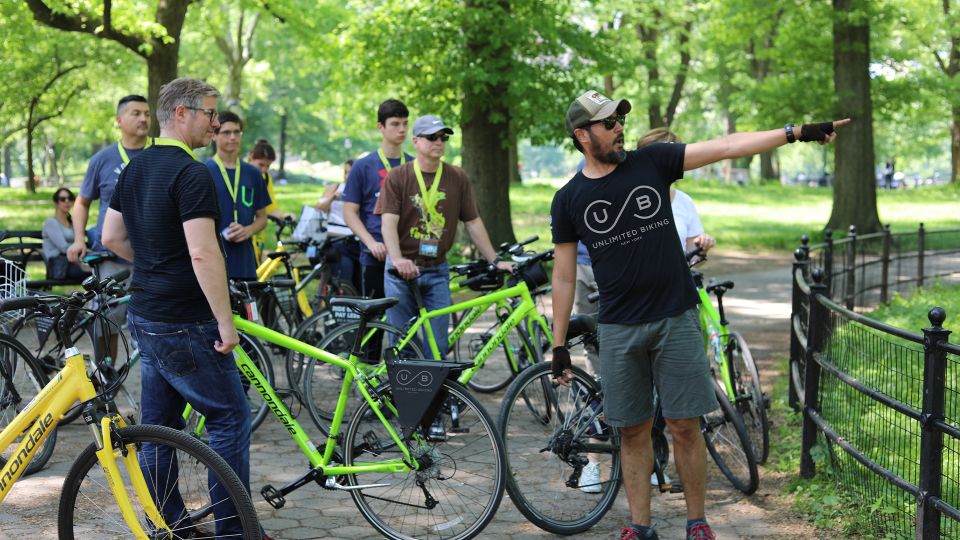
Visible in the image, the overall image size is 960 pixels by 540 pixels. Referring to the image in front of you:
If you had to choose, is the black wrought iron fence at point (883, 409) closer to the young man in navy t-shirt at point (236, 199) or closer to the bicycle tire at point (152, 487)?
the bicycle tire at point (152, 487)

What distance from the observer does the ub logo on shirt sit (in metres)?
4.80

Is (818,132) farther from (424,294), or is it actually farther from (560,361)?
(424,294)

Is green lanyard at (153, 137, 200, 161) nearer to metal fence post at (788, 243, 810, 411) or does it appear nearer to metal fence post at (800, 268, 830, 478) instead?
metal fence post at (800, 268, 830, 478)

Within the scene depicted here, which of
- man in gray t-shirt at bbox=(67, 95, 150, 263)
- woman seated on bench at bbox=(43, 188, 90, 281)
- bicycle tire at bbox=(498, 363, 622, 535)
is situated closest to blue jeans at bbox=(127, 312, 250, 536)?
bicycle tire at bbox=(498, 363, 622, 535)

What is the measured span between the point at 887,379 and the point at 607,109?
2120 millimetres

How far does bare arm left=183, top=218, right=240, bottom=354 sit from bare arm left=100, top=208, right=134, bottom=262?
2.09ft

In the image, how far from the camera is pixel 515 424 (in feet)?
18.9

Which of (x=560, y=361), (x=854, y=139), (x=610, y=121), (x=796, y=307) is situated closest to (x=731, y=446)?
(x=796, y=307)

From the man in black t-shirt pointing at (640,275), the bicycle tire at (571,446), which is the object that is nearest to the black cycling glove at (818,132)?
the man in black t-shirt pointing at (640,275)

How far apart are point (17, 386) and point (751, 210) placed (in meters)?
31.2

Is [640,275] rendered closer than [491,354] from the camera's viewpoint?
Yes

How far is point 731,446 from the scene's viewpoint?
621 cm

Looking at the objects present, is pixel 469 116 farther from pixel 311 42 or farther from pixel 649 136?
pixel 649 136

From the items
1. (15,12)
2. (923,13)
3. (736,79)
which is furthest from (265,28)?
(15,12)
